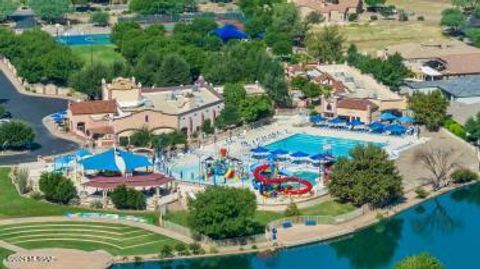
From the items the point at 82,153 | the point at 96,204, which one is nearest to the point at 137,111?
the point at 82,153

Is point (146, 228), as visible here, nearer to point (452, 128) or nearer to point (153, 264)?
point (153, 264)

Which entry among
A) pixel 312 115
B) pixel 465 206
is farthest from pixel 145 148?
pixel 465 206

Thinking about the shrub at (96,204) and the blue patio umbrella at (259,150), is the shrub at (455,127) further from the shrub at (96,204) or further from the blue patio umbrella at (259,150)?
the shrub at (96,204)

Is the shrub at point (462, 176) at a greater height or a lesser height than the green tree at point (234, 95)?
lesser

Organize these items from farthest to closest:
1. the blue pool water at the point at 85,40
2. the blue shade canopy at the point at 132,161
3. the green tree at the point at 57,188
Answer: the blue pool water at the point at 85,40 → the blue shade canopy at the point at 132,161 → the green tree at the point at 57,188

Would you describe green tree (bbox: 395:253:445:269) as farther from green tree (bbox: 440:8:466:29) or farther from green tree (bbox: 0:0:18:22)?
green tree (bbox: 0:0:18:22)

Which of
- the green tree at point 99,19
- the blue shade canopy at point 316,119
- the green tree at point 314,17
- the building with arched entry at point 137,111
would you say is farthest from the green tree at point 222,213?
the green tree at point 99,19

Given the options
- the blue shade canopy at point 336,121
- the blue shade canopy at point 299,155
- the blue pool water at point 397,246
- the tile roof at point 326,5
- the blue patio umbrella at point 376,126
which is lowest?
the blue pool water at point 397,246
